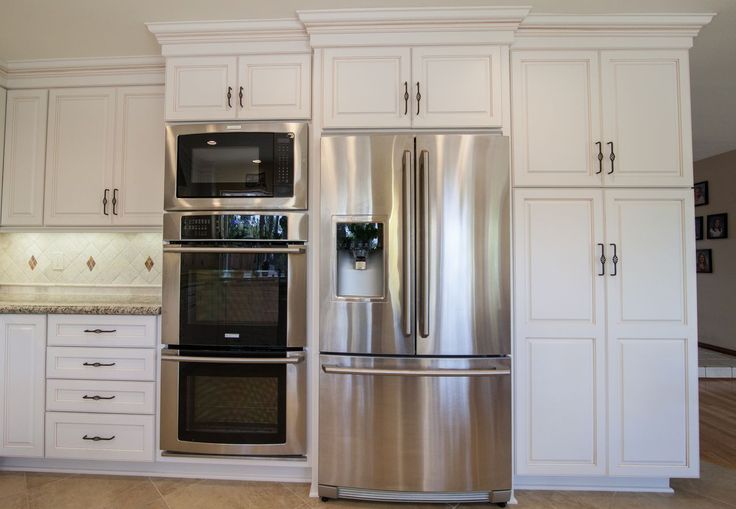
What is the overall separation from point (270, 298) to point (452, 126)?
4.40ft

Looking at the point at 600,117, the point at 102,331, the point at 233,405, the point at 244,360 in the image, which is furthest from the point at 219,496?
the point at 600,117

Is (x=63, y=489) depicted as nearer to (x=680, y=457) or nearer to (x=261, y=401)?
(x=261, y=401)

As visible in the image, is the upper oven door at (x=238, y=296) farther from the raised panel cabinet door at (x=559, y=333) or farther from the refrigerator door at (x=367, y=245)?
the raised panel cabinet door at (x=559, y=333)

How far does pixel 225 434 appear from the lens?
6.64 feet

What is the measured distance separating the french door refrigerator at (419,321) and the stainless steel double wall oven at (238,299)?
218 mm

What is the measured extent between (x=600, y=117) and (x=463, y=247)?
107cm

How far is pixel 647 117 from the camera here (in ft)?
6.65

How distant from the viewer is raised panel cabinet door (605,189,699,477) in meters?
1.97

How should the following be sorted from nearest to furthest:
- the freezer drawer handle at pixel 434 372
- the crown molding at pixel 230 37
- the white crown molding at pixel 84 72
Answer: the freezer drawer handle at pixel 434 372, the crown molding at pixel 230 37, the white crown molding at pixel 84 72

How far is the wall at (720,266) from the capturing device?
4.65 meters

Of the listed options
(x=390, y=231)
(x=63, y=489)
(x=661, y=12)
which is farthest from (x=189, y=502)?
(x=661, y=12)

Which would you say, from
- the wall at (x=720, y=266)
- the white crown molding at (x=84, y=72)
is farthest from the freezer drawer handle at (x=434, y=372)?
the wall at (x=720, y=266)

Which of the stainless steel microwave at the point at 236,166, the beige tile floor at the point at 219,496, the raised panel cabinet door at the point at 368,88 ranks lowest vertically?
the beige tile floor at the point at 219,496

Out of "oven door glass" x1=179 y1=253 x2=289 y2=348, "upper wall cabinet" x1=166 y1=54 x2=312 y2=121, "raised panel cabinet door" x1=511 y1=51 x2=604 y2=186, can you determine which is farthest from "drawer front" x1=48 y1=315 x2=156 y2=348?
"raised panel cabinet door" x1=511 y1=51 x2=604 y2=186
